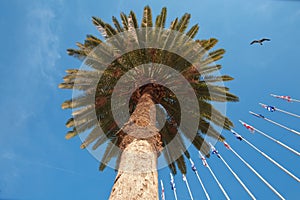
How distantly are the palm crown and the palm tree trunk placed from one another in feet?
8.16

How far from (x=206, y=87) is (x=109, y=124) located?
4.30 meters

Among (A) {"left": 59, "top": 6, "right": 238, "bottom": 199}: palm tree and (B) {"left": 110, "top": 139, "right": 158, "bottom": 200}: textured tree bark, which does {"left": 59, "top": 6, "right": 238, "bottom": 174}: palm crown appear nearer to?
(A) {"left": 59, "top": 6, "right": 238, "bottom": 199}: palm tree

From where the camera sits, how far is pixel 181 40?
9.73 meters

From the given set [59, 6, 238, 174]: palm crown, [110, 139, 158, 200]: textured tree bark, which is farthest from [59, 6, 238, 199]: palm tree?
[110, 139, 158, 200]: textured tree bark

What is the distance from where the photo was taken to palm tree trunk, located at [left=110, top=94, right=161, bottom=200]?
437 centimetres

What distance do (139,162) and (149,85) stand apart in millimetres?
4254

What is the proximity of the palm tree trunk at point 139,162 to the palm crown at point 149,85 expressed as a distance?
97.9 inches

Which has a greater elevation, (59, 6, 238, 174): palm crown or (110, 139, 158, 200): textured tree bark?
(59, 6, 238, 174): palm crown

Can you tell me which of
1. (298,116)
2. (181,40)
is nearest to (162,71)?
(181,40)

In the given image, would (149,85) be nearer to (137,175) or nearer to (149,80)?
(149,80)

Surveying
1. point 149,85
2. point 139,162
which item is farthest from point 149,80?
point 139,162

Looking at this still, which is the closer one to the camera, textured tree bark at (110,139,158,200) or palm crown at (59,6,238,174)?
textured tree bark at (110,139,158,200)

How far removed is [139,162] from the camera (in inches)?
196

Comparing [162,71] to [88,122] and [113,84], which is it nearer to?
[113,84]
